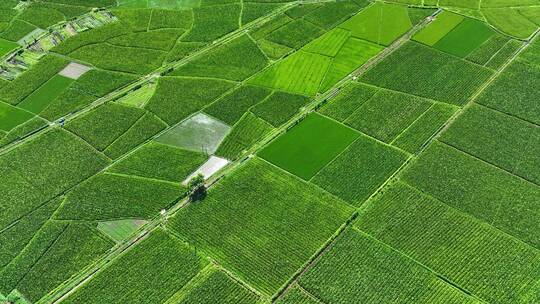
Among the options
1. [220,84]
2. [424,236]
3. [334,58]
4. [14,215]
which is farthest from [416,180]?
[14,215]

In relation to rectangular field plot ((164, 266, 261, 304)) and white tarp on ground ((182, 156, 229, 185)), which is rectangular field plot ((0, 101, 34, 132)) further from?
rectangular field plot ((164, 266, 261, 304))

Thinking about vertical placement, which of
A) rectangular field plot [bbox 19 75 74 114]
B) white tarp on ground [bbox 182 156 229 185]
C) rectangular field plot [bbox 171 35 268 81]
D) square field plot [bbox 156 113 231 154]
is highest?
rectangular field plot [bbox 19 75 74 114]

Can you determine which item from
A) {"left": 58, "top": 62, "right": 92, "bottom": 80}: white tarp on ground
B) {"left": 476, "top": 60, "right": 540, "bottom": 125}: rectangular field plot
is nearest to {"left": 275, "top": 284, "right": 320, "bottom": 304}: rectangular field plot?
{"left": 476, "top": 60, "right": 540, "bottom": 125}: rectangular field plot

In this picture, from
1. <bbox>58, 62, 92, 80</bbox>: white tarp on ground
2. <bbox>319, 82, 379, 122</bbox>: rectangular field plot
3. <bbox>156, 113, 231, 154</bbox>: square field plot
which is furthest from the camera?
<bbox>58, 62, 92, 80</bbox>: white tarp on ground

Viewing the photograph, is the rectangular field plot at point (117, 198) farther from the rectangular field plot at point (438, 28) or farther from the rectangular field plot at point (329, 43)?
the rectangular field plot at point (438, 28)

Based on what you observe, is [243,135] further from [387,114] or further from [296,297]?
[296,297]

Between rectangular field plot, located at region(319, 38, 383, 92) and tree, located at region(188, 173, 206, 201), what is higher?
rectangular field plot, located at region(319, 38, 383, 92)

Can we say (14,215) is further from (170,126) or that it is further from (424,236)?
(424,236)

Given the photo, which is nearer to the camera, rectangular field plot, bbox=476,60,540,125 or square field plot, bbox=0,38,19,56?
rectangular field plot, bbox=476,60,540,125
